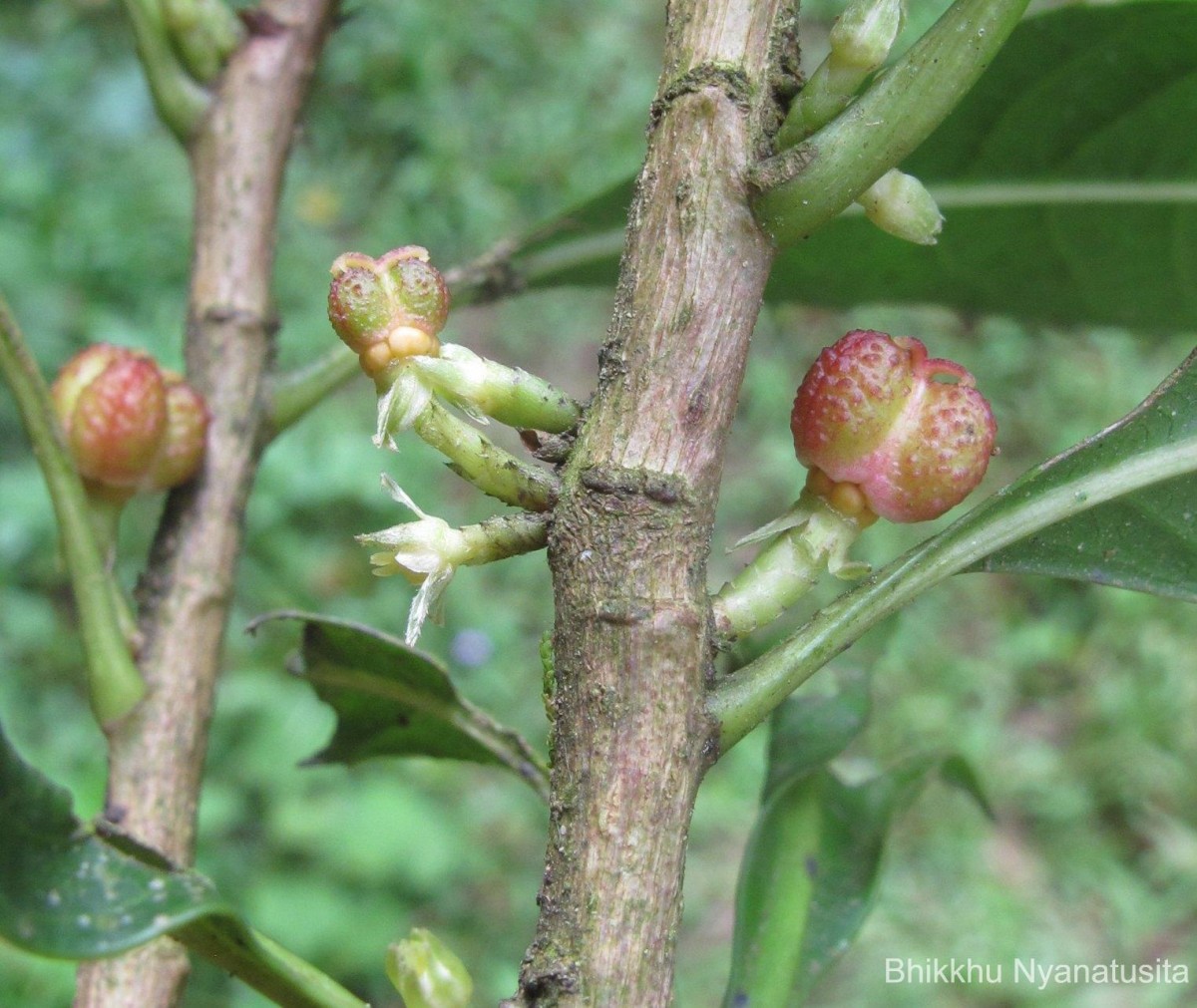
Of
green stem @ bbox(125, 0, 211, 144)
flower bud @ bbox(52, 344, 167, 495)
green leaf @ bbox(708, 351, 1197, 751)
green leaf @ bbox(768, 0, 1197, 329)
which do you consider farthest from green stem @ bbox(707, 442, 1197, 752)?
green stem @ bbox(125, 0, 211, 144)

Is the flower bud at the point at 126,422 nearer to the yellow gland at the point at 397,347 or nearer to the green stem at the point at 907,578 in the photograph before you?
the yellow gland at the point at 397,347

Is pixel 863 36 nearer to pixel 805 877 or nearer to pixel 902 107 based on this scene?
pixel 902 107

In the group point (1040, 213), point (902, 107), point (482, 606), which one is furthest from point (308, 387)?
point (482, 606)

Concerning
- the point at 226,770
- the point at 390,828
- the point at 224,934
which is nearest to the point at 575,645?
the point at 224,934

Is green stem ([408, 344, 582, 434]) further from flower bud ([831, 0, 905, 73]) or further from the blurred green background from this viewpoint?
the blurred green background

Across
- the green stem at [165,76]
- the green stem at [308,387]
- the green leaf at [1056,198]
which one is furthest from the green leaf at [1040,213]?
the green stem at [165,76]

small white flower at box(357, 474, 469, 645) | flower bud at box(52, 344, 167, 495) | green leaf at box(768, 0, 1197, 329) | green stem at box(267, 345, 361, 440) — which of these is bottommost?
small white flower at box(357, 474, 469, 645)
